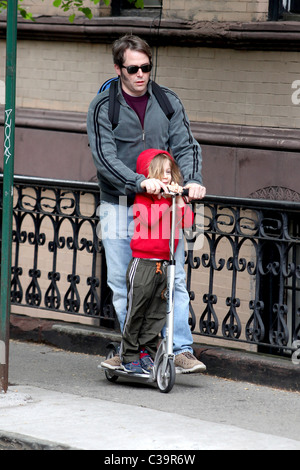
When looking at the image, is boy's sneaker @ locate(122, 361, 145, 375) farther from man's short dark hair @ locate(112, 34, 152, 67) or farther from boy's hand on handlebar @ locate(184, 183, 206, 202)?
man's short dark hair @ locate(112, 34, 152, 67)

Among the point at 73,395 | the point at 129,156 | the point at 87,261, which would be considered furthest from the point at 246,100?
the point at 73,395

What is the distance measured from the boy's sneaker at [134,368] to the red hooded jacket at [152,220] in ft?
2.37

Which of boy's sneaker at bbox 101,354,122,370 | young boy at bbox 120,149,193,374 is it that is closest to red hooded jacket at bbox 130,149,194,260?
young boy at bbox 120,149,193,374

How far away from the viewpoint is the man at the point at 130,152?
6285mm

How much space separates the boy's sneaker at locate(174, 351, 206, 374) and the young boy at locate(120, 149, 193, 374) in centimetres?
18

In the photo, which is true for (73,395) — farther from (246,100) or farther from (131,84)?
(246,100)

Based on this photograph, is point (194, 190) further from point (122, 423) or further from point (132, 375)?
point (122, 423)

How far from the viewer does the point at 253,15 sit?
9.34 meters

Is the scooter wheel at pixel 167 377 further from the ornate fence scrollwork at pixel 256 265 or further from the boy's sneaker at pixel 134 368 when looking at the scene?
the ornate fence scrollwork at pixel 256 265

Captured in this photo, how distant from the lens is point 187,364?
646cm

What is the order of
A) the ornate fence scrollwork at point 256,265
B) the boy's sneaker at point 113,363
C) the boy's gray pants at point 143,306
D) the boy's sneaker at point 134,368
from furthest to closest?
the ornate fence scrollwork at point 256,265 → the boy's sneaker at point 113,363 → the boy's sneaker at point 134,368 → the boy's gray pants at point 143,306

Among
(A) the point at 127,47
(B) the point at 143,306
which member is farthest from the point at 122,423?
(A) the point at 127,47

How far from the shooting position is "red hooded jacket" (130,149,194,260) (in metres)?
6.25

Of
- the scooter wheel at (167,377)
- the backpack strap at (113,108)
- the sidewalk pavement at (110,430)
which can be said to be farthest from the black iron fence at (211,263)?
the sidewalk pavement at (110,430)
